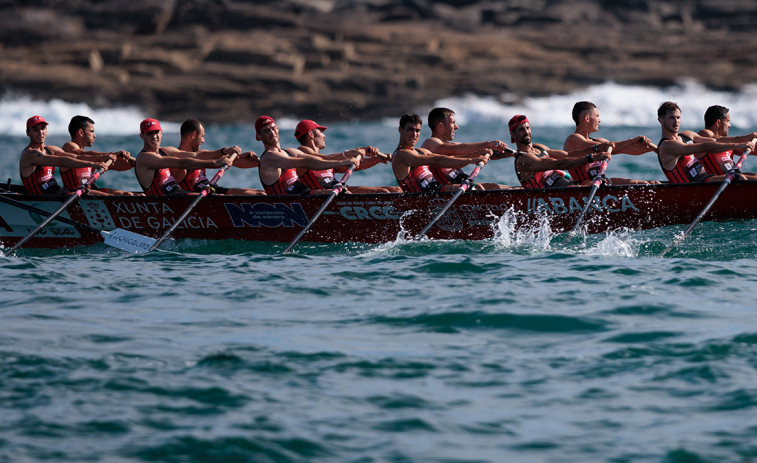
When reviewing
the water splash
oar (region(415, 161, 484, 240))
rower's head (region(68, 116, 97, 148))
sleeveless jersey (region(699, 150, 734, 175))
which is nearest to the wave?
rower's head (region(68, 116, 97, 148))

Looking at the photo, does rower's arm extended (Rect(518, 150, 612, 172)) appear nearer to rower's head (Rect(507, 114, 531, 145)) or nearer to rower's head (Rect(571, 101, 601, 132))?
rower's head (Rect(507, 114, 531, 145))

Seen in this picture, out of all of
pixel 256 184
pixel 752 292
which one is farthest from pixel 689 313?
pixel 256 184

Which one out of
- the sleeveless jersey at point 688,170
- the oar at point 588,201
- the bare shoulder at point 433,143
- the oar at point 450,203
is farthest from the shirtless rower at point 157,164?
the sleeveless jersey at point 688,170

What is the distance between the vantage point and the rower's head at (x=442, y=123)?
12.3 meters

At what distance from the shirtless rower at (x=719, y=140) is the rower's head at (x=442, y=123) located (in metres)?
2.91

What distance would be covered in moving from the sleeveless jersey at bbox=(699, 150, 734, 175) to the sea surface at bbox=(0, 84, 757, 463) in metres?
0.91

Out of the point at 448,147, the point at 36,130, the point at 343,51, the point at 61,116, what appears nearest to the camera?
the point at 448,147

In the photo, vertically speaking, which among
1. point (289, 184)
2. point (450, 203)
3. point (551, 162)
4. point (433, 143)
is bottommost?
point (450, 203)

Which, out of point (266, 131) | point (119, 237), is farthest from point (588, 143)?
point (119, 237)

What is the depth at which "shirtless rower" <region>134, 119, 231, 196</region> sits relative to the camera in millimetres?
11930

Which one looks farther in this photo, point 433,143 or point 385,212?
point 433,143

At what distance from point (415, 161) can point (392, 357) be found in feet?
17.2

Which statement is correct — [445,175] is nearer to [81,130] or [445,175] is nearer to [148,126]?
[148,126]

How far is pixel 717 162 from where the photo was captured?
11828mm
